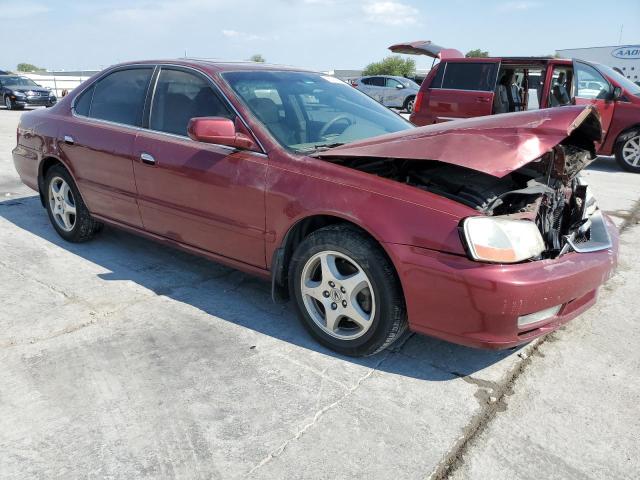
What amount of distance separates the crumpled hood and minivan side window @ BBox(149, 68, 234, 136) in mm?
1034

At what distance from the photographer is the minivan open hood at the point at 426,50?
367 inches

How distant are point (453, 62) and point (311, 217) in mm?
7107

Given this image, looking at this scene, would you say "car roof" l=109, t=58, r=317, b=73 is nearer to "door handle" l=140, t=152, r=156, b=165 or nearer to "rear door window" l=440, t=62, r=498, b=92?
"door handle" l=140, t=152, r=156, b=165

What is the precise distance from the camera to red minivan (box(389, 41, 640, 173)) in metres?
8.22

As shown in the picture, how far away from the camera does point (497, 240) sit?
2.40m

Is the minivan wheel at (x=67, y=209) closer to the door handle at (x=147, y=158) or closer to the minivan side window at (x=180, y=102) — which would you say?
the door handle at (x=147, y=158)

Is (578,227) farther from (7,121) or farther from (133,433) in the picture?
(7,121)

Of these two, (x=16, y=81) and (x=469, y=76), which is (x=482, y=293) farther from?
(x=16, y=81)

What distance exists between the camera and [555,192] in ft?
9.71

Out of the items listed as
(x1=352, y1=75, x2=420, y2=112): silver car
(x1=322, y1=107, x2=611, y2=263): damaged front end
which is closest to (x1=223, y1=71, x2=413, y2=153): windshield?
(x1=322, y1=107, x2=611, y2=263): damaged front end

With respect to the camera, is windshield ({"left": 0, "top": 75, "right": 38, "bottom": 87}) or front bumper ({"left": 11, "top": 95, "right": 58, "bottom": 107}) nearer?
front bumper ({"left": 11, "top": 95, "right": 58, "bottom": 107})

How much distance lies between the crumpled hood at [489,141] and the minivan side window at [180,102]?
3.39 feet

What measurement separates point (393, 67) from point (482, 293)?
216 ft

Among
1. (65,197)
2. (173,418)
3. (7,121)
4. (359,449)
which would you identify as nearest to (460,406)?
(359,449)
